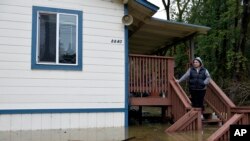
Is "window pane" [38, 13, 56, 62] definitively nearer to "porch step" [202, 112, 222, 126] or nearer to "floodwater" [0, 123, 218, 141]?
"floodwater" [0, 123, 218, 141]

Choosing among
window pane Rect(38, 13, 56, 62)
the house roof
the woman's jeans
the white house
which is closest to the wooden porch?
the woman's jeans

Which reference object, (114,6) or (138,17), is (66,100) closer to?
(114,6)

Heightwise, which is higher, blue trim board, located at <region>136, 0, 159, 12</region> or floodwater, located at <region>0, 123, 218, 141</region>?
blue trim board, located at <region>136, 0, 159, 12</region>

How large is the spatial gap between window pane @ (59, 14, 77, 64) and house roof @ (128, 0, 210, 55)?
1.69 m

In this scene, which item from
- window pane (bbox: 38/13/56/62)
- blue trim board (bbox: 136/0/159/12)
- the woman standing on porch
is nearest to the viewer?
window pane (bbox: 38/13/56/62)

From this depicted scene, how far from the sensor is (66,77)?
8.90 meters

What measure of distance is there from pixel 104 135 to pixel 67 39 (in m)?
2.60

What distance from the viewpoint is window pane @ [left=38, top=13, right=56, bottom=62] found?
8.73m

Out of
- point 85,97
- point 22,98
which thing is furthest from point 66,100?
point 22,98

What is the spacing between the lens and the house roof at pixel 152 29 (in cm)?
988

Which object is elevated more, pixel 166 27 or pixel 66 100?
pixel 166 27

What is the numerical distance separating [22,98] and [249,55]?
18.2 metres

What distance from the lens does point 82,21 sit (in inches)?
359

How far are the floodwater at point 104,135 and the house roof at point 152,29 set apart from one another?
3293mm
